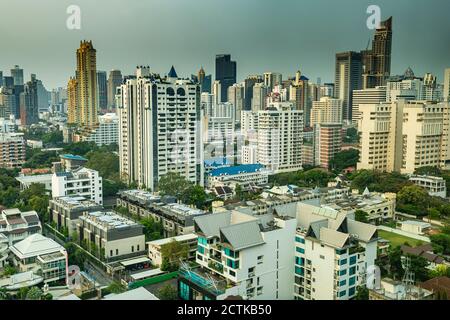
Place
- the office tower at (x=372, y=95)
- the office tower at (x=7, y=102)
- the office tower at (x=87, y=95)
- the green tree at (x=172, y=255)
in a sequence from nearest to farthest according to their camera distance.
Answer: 1. the green tree at (x=172, y=255)
2. the office tower at (x=7, y=102)
3. the office tower at (x=87, y=95)
4. the office tower at (x=372, y=95)

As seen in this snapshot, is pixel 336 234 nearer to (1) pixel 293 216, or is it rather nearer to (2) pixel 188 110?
(1) pixel 293 216

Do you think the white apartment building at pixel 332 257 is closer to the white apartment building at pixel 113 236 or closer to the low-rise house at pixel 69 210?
the white apartment building at pixel 113 236

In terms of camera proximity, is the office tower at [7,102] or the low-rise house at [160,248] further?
the office tower at [7,102]

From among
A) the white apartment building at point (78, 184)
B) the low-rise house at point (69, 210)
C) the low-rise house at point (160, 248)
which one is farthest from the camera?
the white apartment building at point (78, 184)

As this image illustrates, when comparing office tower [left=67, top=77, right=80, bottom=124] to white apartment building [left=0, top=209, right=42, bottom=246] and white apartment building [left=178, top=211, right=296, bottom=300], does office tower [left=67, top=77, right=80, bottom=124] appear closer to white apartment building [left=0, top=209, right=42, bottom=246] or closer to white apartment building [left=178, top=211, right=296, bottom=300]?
white apartment building [left=0, top=209, right=42, bottom=246]

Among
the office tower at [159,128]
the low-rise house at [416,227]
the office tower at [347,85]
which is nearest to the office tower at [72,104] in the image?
the office tower at [159,128]

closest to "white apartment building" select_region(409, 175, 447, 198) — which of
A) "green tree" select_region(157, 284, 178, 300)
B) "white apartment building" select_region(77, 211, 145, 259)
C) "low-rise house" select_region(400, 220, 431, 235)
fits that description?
"low-rise house" select_region(400, 220, 431, 235)

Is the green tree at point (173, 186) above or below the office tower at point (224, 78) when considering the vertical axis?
below

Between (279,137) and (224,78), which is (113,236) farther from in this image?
(279,137)
